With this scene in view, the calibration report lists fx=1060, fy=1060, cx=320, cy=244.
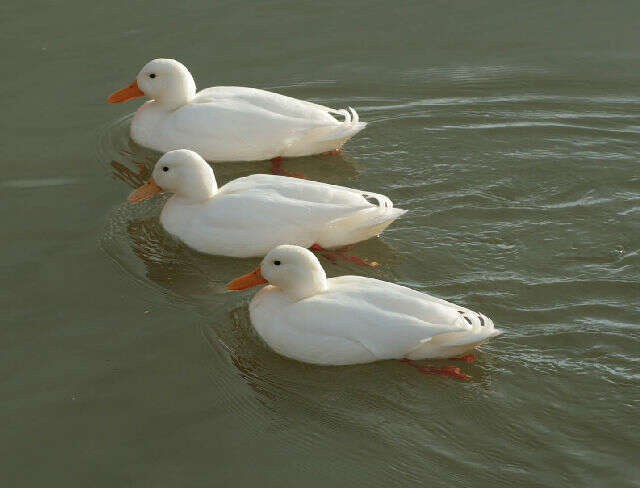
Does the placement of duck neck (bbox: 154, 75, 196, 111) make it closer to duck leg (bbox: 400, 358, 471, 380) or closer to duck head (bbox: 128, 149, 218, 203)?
duck head (bbox: 128, 149, 218, 203)

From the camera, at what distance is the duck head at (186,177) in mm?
7836

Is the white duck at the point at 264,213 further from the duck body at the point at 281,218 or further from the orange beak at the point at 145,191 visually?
the orange beak at the point at 145,191

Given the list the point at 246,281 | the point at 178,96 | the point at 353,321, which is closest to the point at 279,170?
the point at 178,96

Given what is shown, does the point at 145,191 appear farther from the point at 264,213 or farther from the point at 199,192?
the point at 264,213

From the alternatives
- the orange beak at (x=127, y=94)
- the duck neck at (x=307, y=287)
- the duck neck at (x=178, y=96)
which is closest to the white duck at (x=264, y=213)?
the duck neck at (x=307, y=287)

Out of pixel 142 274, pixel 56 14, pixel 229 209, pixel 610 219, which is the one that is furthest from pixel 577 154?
pixel 56 14

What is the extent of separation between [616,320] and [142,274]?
10.7 ft

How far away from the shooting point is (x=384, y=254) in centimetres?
771

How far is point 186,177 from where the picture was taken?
25.7 feet

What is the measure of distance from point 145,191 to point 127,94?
1.59 m

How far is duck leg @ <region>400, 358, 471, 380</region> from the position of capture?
6395mm

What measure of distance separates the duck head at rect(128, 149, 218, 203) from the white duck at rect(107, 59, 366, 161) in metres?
0.85

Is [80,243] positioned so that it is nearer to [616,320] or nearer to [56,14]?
[616,320]

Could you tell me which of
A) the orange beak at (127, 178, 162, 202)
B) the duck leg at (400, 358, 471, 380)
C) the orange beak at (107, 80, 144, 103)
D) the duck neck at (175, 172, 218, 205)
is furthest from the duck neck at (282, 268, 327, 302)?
the orange beak at (107, 80, 144, 103)
